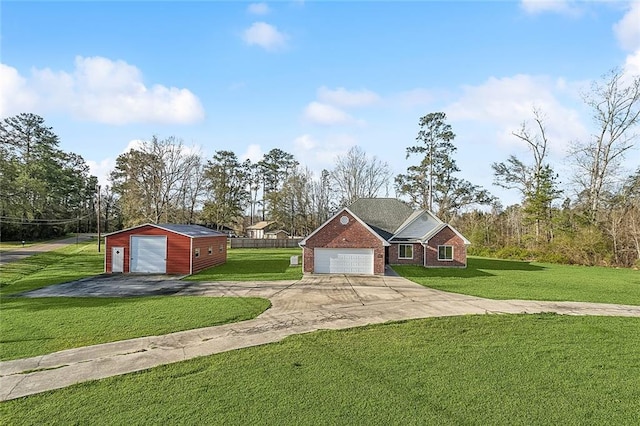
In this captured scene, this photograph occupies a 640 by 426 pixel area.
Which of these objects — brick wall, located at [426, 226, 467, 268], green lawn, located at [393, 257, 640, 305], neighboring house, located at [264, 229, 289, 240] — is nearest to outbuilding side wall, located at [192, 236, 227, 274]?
green lawn, located at [393, 257, 640, 305]

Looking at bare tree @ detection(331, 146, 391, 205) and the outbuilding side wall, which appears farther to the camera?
bare tree @ detection(331, 146, 391, 205)

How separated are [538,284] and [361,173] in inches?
1176

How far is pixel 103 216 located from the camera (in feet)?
208

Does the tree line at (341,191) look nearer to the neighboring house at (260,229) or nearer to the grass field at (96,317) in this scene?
the neighboring house at (260,229)

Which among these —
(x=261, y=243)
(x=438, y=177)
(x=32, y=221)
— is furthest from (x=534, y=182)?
(x=32, y=221)

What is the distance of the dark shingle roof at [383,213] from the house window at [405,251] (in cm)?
120

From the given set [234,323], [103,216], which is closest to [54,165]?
[103,216]

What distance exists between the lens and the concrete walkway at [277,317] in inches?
251

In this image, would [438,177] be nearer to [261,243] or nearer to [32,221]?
[261,243]

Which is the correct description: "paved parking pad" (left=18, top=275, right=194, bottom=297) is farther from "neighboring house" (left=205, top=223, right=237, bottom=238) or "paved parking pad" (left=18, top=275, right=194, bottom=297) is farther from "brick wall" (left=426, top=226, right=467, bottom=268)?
"neighboring house" (left=205, top=223, right=237, bottom=238)

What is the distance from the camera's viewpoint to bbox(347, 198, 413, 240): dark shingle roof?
27.4m

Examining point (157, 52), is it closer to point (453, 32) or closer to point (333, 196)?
point (453, 32)

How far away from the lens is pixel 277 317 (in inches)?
411

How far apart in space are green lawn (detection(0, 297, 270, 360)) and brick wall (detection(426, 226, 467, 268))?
52.2 feet
